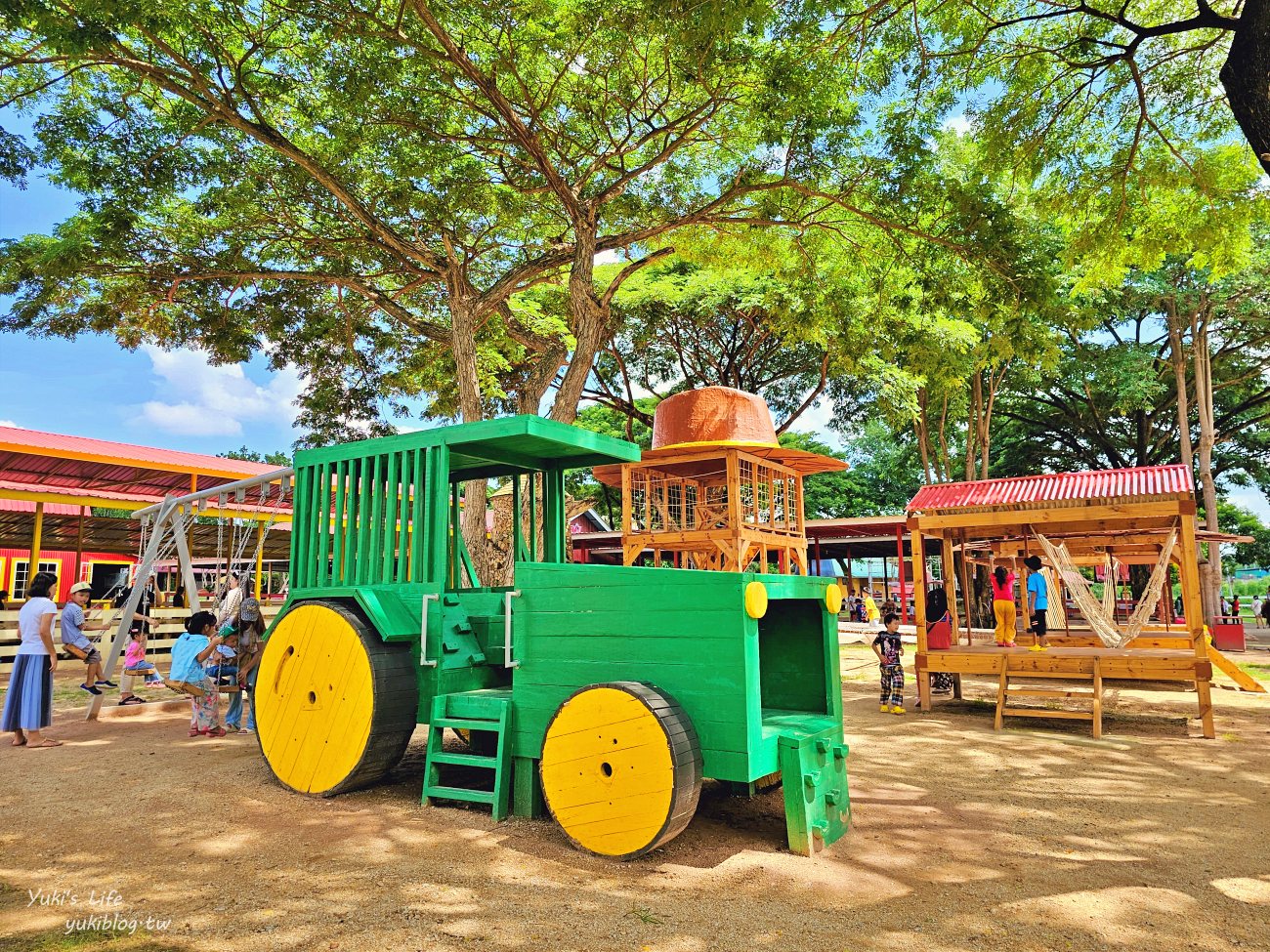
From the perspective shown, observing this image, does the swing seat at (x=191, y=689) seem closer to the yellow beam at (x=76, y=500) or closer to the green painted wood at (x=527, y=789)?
the green painted wood at (x=527, y=789)

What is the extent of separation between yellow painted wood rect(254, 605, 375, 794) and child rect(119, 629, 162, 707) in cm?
511

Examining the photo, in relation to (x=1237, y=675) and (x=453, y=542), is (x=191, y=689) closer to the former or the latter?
(x=453, y=542)

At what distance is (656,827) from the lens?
3.81 meters

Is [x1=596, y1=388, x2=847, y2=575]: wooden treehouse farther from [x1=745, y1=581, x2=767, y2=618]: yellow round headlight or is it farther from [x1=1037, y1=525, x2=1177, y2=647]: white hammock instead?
[x1=745, y1=581, x2=767, y2=618]: yellow round headlight

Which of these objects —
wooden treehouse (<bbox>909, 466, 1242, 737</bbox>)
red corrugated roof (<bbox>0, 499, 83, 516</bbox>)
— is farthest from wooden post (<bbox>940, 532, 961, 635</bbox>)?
red corrugated roof (<bbox>0, 499, 83, 516</bbox>)

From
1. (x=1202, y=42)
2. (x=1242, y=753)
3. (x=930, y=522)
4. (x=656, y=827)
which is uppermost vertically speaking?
(x=1202, y=42)

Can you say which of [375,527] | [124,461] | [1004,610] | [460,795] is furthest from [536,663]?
[124,461]

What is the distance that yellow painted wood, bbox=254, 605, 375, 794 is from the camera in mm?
5074

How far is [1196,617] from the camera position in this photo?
875cm

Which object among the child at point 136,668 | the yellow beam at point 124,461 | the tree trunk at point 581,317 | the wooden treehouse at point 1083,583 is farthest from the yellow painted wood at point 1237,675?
the yellow beam at point 124,461

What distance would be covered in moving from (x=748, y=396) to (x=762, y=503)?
1768 millimetres

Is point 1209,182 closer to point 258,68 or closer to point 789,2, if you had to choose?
point 789,2

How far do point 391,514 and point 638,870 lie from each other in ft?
9.62

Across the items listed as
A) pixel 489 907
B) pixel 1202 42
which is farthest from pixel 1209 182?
pixel 489 907
